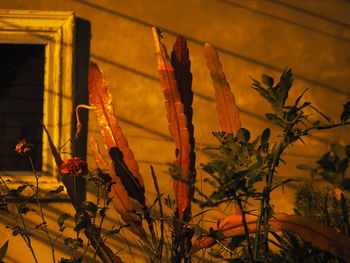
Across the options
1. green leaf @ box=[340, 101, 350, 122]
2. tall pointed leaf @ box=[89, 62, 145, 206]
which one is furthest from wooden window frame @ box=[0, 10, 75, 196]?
green leaf @ box=[340, 101, 350, 122]

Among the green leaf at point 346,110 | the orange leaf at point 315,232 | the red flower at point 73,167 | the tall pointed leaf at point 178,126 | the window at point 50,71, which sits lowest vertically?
the orange leaf at point 315,232

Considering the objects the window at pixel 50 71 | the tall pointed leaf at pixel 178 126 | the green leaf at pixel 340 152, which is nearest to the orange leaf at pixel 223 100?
the tall pointed leaf at pixel 178 126

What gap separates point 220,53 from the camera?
383cm

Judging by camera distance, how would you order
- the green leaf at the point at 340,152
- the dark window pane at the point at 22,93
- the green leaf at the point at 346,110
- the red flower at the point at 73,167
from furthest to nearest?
the dark window pane at the point at 22,93, the red flower at the point at 73,167, the green leaf at the point at 346,110, the green leaf at the point at 340,152

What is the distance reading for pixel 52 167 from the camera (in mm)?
3729

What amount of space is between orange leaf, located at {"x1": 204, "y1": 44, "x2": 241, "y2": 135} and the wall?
1252mm

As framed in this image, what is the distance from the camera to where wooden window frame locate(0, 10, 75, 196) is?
370 cm

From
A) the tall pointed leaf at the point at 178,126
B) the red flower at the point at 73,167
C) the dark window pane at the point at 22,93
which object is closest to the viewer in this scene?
the red flower at the point at 73,167

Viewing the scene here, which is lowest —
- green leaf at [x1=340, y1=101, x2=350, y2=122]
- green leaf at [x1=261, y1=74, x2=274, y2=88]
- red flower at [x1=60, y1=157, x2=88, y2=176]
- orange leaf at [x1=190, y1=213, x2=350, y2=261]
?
orange leaf at [x1=190, y1=213, x2=350, y2=261]

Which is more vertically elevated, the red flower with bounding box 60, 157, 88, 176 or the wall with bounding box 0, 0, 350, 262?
the wall with bounding box 0, 0, 350, 262

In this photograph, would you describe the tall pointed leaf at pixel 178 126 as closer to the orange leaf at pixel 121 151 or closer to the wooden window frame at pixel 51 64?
the orange leaf at pixel 121 151

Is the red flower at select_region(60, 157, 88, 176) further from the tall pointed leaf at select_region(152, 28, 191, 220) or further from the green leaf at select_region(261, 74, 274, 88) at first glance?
the green leaf at select_region(261, 74, 274, 88)

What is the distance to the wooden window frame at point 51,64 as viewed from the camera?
12.1ft

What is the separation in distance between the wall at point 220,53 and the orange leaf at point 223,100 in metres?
1.25
